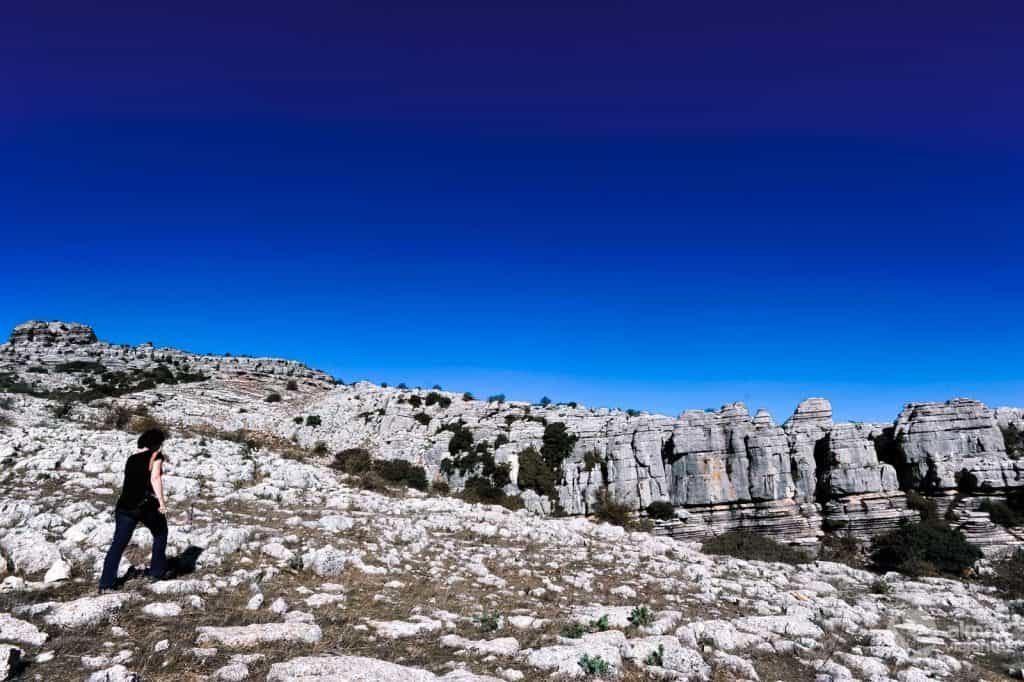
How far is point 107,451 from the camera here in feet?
63.9

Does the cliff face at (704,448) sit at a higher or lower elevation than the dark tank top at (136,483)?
higher

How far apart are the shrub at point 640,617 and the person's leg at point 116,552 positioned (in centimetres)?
935

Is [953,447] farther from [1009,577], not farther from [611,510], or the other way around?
[611,510]

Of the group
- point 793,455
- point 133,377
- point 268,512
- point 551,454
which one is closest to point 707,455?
point 793,455

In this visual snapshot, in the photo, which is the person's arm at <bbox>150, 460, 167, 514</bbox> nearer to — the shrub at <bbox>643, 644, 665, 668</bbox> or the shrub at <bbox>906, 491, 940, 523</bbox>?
the shrub at <bbox>643, 644, 665, 668</bbox>

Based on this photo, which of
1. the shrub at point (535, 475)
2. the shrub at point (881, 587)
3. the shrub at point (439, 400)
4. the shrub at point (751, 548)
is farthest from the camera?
the shrub at point (439, 400)

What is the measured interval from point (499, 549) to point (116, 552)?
1094cm

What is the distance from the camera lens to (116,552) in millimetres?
8656

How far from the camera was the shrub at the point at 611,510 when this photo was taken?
3312cm

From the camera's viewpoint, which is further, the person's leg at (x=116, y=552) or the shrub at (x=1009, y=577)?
the shrub at (x=1009, y=577)

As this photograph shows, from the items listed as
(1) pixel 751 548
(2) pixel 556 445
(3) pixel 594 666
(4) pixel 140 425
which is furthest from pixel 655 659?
(2) pixel 556 445

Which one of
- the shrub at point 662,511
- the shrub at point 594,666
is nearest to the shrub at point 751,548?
the shrub at point 662,511

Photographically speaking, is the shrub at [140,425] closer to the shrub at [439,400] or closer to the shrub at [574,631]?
the shrub at [439,400]

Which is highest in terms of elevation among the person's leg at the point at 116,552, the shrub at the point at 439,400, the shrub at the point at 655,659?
the shrub at the point at 439,400
